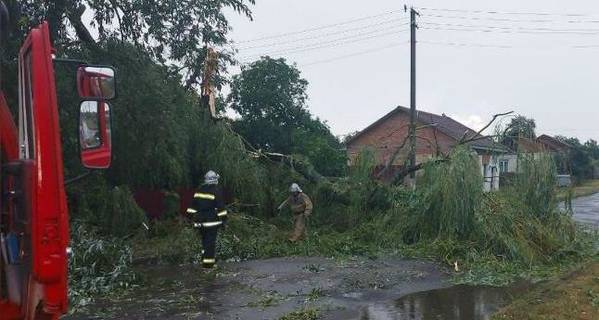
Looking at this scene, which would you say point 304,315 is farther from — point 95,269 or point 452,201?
point 452,201

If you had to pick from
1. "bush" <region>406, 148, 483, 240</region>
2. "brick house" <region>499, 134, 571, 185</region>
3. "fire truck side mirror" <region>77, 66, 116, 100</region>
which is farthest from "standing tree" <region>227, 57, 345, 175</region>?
"fire truck side mirror" <region>77, 66, 116, 100</region>

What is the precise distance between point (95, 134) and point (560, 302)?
221 inches

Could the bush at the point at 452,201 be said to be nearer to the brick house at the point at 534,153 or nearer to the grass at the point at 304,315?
the brick house at the point at 534,153

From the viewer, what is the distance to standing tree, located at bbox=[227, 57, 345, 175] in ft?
72.0

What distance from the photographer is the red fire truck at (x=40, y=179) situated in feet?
7.72

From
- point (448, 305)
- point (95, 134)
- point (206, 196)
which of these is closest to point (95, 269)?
point (206, 196)

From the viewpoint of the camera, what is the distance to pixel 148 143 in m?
8.90

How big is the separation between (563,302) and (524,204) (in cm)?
448

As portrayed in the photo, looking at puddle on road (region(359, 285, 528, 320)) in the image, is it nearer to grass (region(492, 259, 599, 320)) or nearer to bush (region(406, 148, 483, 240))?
grass (region(492, 259, 599, 320))

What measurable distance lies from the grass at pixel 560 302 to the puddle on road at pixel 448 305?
0.83ft

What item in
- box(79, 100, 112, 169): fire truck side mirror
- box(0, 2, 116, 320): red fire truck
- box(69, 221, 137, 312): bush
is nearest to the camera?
box(0, 2, 116, 320): red fire truck

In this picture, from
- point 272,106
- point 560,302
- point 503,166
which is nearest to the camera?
point 560,302

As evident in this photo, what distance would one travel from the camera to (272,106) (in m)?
22.8

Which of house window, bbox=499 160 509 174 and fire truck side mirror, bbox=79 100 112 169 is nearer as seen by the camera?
fire truck side mirror, bbox=79 100 112 169
